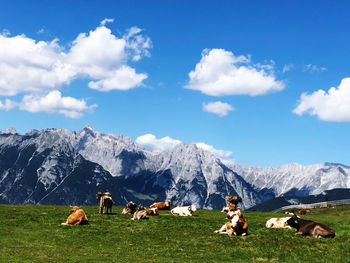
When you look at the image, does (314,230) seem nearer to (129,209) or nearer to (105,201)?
(129,209)

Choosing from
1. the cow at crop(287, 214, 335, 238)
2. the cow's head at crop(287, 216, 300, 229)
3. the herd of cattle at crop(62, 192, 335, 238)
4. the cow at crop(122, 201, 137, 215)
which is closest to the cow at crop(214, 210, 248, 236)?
the herd of cattle at crop(62, 192, 335, 238)

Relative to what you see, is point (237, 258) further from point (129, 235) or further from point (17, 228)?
point (17, 228)

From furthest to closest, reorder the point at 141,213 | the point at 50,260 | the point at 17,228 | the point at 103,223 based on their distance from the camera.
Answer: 1. the point at 141,213
2. the point at 103,223
3. the point at 17,228
4. the point at 50,260

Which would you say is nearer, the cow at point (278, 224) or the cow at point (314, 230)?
the cow at point (314, 230)

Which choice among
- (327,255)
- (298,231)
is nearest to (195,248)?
(327,255)

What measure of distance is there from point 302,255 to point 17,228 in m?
22.5

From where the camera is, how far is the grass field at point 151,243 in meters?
23.1

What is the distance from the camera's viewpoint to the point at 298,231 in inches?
1286

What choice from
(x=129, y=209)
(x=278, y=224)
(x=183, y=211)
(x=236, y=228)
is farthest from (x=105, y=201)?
(x=278, y=224)

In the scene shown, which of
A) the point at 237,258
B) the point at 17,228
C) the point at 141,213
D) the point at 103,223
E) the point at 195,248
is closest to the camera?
the point at 237,258

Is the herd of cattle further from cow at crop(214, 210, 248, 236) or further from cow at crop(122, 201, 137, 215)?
cow at crop(122, 201, 137, 215)

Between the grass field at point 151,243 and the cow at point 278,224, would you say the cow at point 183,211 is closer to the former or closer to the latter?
the grass field at point 151,243

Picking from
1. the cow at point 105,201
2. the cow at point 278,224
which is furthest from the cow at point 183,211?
the cow at point 278,224

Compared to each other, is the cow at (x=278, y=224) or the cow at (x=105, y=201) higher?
the cow at (x=105, y=201)
